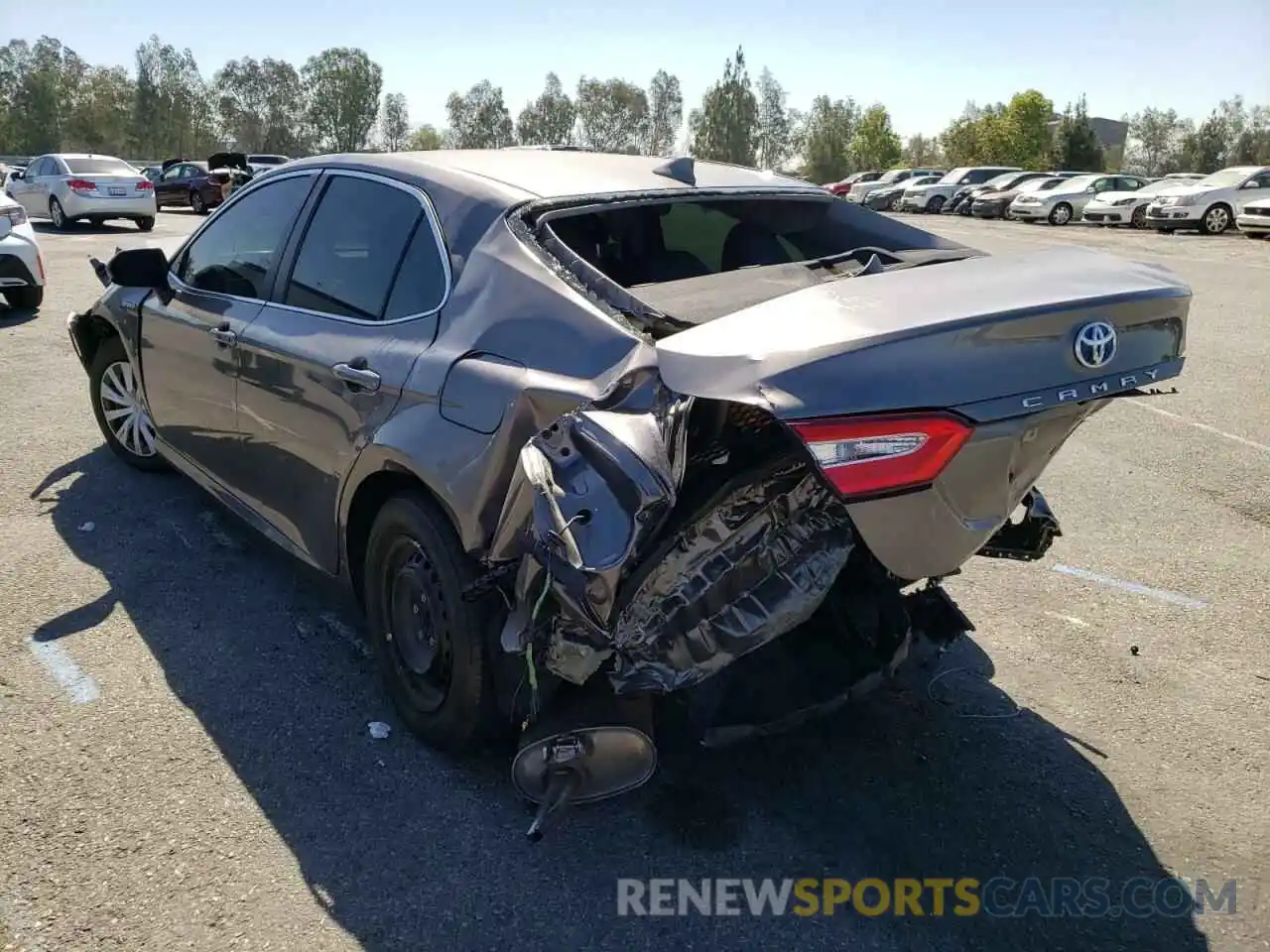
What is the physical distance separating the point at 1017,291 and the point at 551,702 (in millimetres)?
1617

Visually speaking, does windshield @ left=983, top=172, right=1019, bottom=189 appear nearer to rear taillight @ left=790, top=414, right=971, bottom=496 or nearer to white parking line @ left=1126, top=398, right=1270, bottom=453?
white parking line @ left=1126, top=398, right=1270, bottom=453

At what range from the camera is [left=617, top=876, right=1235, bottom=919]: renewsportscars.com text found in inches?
100

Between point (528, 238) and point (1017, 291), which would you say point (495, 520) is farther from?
point (1017, 291)

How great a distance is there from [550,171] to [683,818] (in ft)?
7.31

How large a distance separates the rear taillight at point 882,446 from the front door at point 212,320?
8.58ft

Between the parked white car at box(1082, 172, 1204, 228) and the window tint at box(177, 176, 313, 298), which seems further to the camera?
the parked white car at box(1082, 172, 1204, 228)

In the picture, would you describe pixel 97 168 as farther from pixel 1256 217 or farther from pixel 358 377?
pixel 1256 217

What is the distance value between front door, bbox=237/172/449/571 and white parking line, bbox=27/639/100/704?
847 mm

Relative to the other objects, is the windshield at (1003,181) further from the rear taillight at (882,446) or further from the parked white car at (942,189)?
the rear taillight at (882,446)

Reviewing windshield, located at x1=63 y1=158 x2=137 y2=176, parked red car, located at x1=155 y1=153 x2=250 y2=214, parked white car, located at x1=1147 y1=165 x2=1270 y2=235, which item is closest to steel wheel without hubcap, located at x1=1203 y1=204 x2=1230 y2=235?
parked white car, located at x1=1147 y1=165 x2=1270 y2=235

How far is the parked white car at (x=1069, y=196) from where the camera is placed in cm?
3155

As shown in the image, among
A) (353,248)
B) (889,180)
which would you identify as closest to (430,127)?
(889,180)

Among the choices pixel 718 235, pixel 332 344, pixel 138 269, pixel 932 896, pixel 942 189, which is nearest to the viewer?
pixel 932 896

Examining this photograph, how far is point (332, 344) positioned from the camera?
3.38 m
